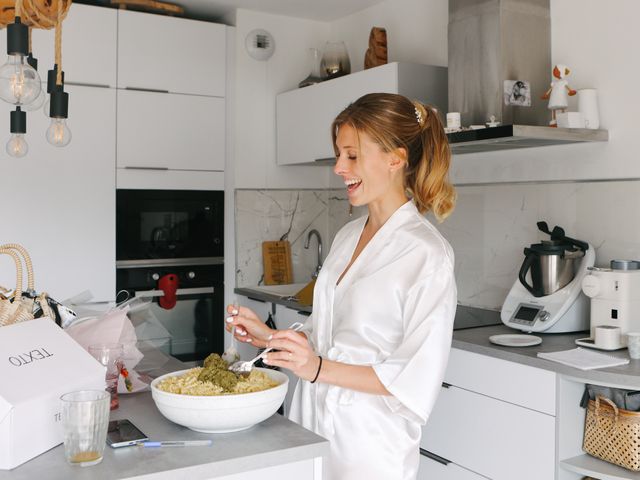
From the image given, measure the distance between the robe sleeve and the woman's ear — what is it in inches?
12.4

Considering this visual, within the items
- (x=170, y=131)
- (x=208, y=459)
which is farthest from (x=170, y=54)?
(x=208, y=459)

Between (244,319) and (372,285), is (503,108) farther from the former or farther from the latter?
(244,319)

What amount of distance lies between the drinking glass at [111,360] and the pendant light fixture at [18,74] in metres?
0.61

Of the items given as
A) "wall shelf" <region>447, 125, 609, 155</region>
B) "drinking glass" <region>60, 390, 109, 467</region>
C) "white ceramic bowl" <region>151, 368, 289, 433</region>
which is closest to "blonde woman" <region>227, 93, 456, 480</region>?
"white ceramic bowl" <region>151, 368, 289, 433</region>

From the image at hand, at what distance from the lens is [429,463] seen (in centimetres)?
281

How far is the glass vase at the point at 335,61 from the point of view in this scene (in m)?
4.07

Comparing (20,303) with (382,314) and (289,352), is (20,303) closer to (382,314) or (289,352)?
(289,352)

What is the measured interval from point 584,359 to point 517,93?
1.17 meters

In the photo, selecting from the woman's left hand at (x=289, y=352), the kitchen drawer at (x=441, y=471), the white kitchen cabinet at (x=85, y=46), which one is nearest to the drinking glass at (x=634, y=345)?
the kitchen drawer at (x=441, y=471)

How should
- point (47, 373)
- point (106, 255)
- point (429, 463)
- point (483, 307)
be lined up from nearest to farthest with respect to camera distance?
point (47, 373), point (429, 463), point (483, 307), point (106, 255)

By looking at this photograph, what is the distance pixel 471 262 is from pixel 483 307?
0.23 metres

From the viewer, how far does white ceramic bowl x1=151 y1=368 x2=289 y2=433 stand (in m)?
1.44

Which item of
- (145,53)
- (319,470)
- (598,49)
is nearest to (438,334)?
(319,470)

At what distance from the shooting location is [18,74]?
1.62 metres
